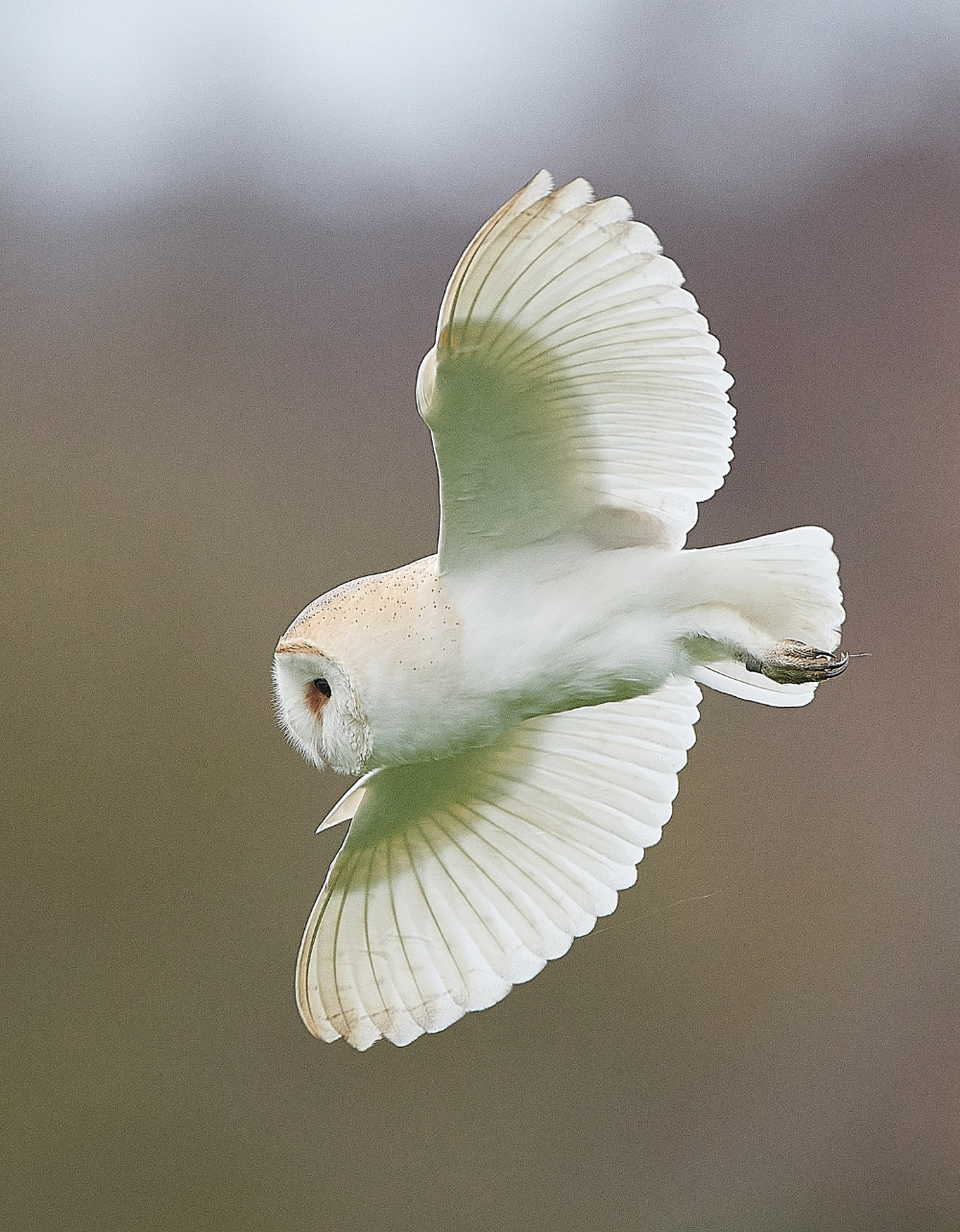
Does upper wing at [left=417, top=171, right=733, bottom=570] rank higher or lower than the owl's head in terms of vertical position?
higher

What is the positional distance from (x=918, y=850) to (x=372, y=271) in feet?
2.33

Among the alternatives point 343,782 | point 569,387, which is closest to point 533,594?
point 569,387

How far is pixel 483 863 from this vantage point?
54 centimetres

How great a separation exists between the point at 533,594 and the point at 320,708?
0.29 feet

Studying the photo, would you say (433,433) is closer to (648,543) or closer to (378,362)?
(648,543)

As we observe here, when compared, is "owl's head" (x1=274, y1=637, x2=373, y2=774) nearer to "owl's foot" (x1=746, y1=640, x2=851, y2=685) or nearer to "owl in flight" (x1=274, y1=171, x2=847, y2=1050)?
"owl in flight" (x1=274, y1=171, x2=847, y2=1050)

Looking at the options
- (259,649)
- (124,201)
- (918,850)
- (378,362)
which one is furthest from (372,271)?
(918,850)

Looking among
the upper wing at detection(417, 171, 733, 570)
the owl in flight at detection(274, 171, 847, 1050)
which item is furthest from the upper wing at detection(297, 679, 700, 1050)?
the upper wing at detection(417, 171, 733, 570)

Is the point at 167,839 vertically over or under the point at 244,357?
under

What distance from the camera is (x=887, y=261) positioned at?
1062 mm

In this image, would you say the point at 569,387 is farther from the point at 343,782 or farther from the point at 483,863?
the point at 343,782

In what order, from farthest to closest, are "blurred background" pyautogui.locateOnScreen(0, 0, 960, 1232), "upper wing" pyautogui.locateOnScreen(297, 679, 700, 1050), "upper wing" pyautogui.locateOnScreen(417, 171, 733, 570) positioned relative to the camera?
"blurred background" pyautogui.locateOnScreen(0, 0, 960, 1232)
"upper wing" pyautogui.locateOnScreen(297, 679, 700, 1050)
"upper wing" pyautogui.locateOnScreen(417, 171, 733, 570)

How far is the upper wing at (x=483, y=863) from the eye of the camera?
0.51m

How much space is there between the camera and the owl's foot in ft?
1.39
